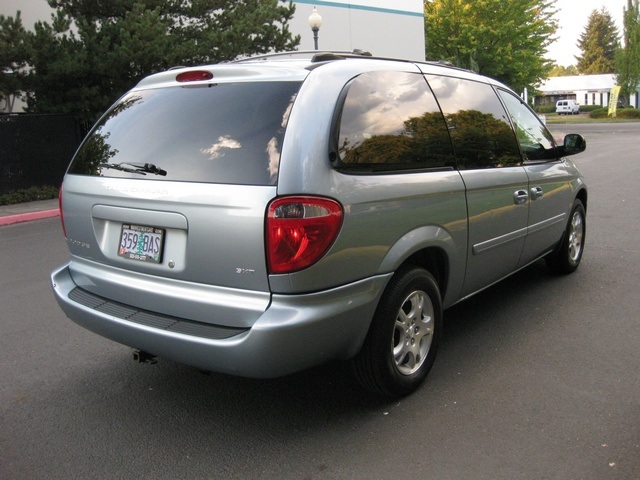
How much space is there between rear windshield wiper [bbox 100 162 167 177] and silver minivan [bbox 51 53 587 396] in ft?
0.05

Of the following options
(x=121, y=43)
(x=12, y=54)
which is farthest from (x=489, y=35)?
(x=12, y=54)

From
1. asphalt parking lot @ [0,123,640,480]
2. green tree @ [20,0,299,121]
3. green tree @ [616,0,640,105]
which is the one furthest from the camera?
green tree @ [616,0,640,105]

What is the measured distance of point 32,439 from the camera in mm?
3100

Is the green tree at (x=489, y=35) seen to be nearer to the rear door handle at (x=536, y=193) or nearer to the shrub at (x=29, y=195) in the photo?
the shrub at (x=29, y=195)

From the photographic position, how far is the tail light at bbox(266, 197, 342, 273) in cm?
268

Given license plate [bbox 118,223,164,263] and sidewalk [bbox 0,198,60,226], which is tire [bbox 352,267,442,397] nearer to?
license plate [bbox 118,223,164,263]

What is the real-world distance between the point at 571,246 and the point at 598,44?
346ft

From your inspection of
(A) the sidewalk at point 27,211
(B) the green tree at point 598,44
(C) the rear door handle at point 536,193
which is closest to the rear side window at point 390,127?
(C) the rear door handle at point 536,193

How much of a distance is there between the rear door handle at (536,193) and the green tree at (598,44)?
4063 inches

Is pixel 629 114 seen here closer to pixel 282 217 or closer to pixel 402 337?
pixel 402 337

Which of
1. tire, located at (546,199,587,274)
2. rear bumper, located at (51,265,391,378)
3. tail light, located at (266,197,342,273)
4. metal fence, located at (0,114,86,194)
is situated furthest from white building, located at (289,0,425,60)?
tail light, located at (266,197,342,273)

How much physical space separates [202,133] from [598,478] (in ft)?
7.89

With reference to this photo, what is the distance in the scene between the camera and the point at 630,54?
50094 millimetres

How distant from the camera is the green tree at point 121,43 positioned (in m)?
13.9
